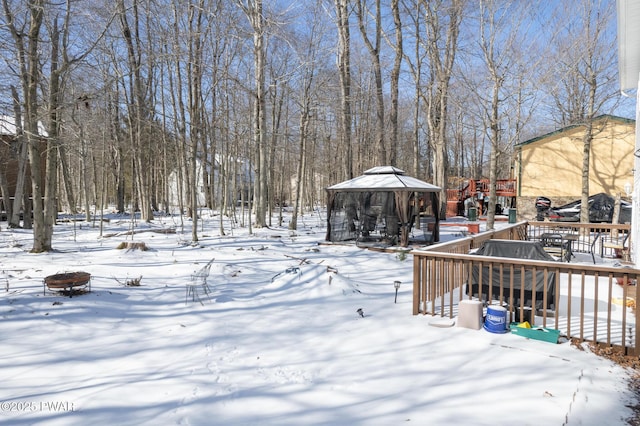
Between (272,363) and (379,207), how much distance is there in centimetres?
920

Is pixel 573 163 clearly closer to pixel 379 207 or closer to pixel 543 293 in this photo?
pixel 379 207

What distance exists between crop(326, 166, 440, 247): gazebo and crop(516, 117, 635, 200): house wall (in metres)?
10.4

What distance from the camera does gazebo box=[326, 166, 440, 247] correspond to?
442 inches

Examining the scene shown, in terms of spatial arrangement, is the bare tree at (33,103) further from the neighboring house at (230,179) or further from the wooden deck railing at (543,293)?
the wooden deck railing at (543,293)

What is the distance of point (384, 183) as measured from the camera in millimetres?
11414

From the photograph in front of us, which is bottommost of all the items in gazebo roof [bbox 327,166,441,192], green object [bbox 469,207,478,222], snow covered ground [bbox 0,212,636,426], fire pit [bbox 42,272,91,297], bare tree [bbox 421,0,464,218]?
snow covered ground [bbox 0,212,636,426]

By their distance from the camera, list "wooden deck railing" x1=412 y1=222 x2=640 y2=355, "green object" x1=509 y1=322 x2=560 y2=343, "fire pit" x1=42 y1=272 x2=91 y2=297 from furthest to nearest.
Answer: "fire pit" x1=42 y1=272 x2=91 y2=297 < "green object" x1=509 y1=322 x2=560 y2=343 < "wooden deck railing" x1=412 y1=222 x2=640 y2=355

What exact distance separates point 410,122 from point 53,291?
3674cm

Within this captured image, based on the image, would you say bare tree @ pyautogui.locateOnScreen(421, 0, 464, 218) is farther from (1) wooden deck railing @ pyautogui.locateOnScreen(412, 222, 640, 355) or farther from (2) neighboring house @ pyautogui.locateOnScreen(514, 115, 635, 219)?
(1) wooden deck railing @ pyautogui.locateOnScreen(412, 222, 640, 355)

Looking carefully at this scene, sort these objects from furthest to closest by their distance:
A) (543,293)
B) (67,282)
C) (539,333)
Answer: (67,282), (543,293), (539,333)

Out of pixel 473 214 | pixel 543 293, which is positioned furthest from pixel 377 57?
pixel 543 293

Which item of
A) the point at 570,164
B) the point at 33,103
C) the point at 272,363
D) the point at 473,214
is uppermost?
the point at 33,103

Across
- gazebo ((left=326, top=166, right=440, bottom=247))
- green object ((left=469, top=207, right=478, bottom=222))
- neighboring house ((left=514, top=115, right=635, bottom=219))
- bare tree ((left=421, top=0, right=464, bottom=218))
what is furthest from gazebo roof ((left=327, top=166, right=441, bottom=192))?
neighboring house ((left=514, top=115, right=635, bottom=219))

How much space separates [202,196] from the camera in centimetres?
4078
